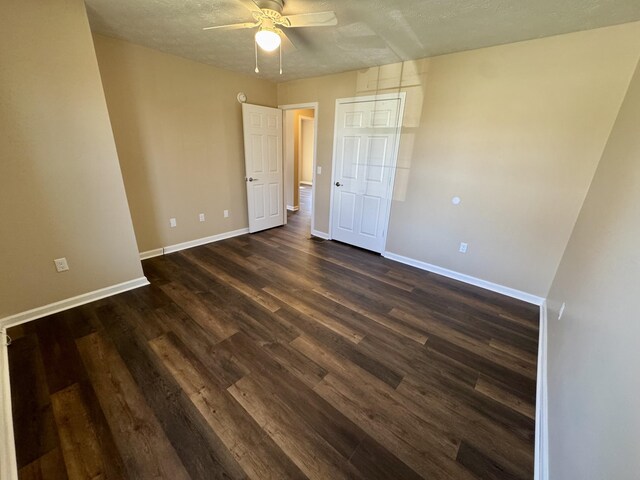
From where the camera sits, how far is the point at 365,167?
3586mm

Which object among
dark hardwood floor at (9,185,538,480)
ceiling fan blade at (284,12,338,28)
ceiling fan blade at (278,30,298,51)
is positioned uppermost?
ceiling fan blade at (278,30,298,51)

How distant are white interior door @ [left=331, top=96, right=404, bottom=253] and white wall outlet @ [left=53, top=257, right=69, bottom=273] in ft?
10.4

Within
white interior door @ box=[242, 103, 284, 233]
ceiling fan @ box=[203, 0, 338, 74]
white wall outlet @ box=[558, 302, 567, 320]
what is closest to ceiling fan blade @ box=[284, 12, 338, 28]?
ceiling fan @ box=[203, 0, 338, 74]

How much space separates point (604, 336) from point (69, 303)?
12.1 feet

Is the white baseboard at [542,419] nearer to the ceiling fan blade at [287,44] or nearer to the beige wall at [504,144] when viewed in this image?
the beige wall at [504,144]

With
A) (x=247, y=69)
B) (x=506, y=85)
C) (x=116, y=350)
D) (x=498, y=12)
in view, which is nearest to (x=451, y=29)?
(x=498, y=12)

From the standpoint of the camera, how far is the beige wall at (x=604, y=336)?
0.77 metres

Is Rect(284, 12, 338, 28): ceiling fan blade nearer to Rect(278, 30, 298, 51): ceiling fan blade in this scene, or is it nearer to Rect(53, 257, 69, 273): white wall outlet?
Rect(278, 30, 298, 51): ceiling fan blade

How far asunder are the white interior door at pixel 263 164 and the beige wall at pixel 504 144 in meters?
1.29

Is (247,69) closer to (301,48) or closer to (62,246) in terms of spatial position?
(301,48)

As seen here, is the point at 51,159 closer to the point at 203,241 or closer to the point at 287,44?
the point at 203,241

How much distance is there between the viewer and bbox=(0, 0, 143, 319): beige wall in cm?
181

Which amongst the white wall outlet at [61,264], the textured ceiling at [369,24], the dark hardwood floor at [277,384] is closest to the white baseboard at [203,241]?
the dark hardwood floor at [277,384]

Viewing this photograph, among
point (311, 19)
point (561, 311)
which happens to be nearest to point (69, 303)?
point (311, 19)
